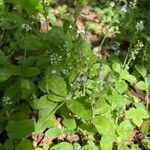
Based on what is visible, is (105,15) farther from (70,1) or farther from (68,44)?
(68,44)

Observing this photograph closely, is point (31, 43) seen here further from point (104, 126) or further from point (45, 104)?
point (104, 126)

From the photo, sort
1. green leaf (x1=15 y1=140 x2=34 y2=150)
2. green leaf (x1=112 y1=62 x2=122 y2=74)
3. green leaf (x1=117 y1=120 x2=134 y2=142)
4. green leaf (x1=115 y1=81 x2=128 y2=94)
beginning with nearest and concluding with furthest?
green leaf (x1=15 y1=140 x2=34 y2=150), green leaf (x1=117 y1=120 x2=134 y2=142), green leaf (x1=115 y1=81 x2=128 y2=94), green leaf (x1=112 y1=62 x2=122 y2=74)

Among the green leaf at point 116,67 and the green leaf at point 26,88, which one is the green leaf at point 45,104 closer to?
the green leaf at point 26,88

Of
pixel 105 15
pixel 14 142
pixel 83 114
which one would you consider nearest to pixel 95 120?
pixel 83 114

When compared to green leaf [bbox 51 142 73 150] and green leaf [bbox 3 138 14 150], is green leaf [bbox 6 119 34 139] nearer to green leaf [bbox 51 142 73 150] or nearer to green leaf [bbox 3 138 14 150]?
green leaf [bbox 3 138 14 150]

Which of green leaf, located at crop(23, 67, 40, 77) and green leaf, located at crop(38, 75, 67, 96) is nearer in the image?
green leaf, located at crop(38, 75, 67, 96)

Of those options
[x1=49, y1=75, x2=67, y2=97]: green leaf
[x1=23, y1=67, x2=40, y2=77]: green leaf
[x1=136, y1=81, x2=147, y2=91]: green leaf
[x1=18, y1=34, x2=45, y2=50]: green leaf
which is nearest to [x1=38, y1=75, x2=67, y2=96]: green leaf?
[x1=49, y1=75, x2=67, y2=97]: green leaf
